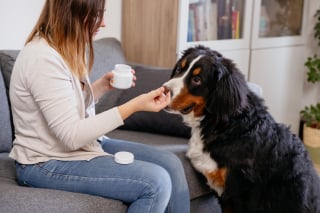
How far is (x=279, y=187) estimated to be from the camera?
1.78 metres

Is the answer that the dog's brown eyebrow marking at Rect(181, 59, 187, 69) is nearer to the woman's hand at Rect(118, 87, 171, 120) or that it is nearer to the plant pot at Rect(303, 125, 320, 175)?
the woman's hand at Rect(118, 87, 171, 120)

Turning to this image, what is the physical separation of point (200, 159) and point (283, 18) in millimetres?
1971

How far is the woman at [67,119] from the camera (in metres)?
1.41

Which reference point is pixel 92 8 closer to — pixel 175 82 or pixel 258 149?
pixel 175 82

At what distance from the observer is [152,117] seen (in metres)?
2.27

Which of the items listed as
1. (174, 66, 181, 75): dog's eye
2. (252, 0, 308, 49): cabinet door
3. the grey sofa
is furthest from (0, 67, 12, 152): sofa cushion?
(252, 0, 308, 49): cabinet door

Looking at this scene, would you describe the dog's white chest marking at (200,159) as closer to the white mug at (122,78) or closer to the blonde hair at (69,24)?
the white mug at (122,78)

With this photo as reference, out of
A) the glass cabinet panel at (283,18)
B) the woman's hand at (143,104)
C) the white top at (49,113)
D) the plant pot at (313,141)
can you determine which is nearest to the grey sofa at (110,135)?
the white top at (49,113)

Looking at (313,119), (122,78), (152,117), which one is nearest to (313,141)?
(313,119)

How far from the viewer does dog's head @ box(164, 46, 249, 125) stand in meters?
1.71

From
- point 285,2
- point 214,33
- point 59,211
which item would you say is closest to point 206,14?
point 214,33

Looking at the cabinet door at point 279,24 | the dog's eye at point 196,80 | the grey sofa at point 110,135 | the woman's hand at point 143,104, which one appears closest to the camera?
the grey sofa at point 110,135

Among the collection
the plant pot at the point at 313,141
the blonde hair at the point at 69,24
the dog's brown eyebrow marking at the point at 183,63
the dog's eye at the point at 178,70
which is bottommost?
the plant pot at the point at 313,141

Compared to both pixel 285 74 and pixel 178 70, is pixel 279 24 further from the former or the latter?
pixel 178 70
